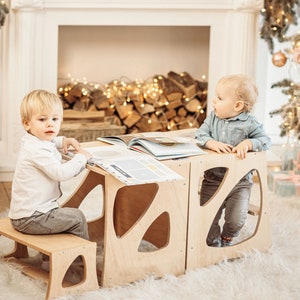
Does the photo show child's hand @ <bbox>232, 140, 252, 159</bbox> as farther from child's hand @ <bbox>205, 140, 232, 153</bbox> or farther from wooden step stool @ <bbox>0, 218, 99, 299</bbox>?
wooden step stool @ <bbox>0, 218, 99, 299</bbox>

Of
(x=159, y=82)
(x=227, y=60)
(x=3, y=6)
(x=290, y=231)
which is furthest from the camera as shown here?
(x=159, y=82)

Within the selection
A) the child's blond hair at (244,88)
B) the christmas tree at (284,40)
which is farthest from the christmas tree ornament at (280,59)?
the child's blond hair at (244,88)

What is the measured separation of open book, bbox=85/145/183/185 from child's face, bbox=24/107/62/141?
0.57 ft

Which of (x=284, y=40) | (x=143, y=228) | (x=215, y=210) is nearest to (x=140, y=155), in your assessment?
(x=143, y=228)

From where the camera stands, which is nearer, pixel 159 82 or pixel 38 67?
pixel 38 67

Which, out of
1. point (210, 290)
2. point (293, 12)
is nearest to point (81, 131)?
point (293, 12)

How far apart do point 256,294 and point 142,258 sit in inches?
16.6

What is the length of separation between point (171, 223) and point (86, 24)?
1.97 m

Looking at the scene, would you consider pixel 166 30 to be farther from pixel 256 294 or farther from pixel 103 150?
pixel 256 294

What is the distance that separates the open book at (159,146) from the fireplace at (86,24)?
1441 mm

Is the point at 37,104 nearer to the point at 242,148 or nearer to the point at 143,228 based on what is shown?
the point at 143,228

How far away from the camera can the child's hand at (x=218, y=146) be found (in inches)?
120

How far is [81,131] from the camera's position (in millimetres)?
4770

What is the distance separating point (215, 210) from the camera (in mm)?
2980
